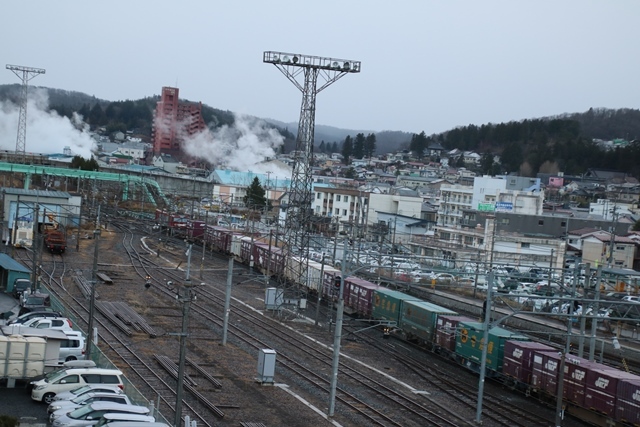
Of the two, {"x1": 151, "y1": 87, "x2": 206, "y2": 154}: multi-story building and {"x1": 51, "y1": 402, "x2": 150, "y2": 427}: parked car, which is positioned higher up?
{"x1": 151, "y1": 87, "x2": 206, "y2": 154}: multi-story building

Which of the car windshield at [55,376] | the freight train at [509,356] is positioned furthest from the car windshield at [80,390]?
the freight train at [509,356]

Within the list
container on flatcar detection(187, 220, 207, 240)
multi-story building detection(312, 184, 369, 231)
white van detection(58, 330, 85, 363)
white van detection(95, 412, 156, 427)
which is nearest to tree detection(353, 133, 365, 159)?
multi-story building detection(312, 184, 369, 231)

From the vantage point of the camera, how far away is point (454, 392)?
14.4m

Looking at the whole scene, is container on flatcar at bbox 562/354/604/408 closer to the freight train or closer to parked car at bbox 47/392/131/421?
the freight train

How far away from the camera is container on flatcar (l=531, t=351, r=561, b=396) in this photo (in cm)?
1348

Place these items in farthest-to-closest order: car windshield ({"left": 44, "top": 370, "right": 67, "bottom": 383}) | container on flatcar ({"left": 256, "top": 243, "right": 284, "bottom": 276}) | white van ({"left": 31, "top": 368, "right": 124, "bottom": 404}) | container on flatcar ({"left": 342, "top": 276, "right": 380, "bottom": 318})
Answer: container on flatcar ({"left": 256, "top": 243, "right": 284, "bottom": 276}), container on flatcar ({"left": 342, "top": 276, "right": 380, "bottom": 318}), car windshield ({"left": 44, "top": 370, "right": 67, "bottom": 383}), white van ({"left": 31, "top": 368, "right": 124, "bottom": 404})

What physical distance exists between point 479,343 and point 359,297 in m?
6.72

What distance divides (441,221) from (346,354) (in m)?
30.9

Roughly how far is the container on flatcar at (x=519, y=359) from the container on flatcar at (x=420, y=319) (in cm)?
283

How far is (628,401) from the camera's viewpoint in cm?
1172

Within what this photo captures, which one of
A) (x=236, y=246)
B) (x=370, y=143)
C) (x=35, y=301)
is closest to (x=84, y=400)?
(x=35, y=301)

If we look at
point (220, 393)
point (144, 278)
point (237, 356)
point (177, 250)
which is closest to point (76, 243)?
point (177, 250)

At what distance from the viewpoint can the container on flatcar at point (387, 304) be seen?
63.6ft

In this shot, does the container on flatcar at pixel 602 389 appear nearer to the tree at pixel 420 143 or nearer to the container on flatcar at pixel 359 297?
the container on flatcar at pixel 359 297
